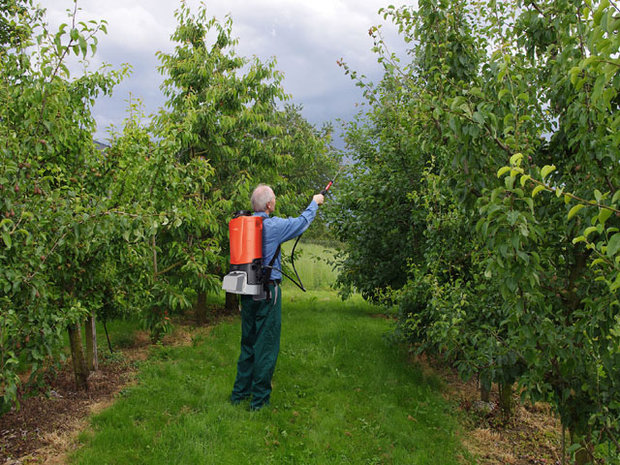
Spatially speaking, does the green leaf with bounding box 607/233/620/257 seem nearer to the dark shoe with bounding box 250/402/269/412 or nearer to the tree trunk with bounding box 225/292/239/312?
the dark shoe with bounding box 250/402/269/412

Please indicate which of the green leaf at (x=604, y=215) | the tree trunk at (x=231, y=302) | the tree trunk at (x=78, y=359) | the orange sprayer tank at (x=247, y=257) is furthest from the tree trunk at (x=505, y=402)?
the tree trunk at (x=231, y=302)

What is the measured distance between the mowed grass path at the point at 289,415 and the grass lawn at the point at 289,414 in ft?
0.04

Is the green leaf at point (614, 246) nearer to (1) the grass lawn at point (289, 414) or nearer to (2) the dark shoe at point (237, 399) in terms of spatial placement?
(1) the grass lawn at point (289, 414)

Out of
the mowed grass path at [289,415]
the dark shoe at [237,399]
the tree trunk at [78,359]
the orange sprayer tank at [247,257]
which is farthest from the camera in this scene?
the tree trunk at [78,359]

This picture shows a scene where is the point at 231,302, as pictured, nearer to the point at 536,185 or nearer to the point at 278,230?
the point at 278,230

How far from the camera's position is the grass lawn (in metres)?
4.98

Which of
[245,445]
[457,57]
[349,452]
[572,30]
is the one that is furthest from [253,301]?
[572,30]

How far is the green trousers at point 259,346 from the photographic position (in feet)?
18.9

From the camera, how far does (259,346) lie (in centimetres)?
576

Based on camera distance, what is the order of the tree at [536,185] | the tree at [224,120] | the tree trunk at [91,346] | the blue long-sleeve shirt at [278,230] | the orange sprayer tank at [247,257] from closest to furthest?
1. the tree at [536,185]
2. the orange sprayer tank at [247,257]
3. the blue long-sleeve shirt at [278,230]
4. the tree trunk at [91,346]
5. the tree at [224,120]

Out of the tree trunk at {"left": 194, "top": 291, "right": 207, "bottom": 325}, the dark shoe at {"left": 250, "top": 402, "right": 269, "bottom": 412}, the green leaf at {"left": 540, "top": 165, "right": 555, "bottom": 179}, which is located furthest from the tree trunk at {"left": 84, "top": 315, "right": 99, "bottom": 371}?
the green leaf at {"left": 540, "top": 165, "right": 555, "bottom": 179}

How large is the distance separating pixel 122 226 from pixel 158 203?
1.58 meters

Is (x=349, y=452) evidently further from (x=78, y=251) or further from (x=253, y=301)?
(x=78, y=251)

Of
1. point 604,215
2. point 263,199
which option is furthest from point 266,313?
point 604,215
